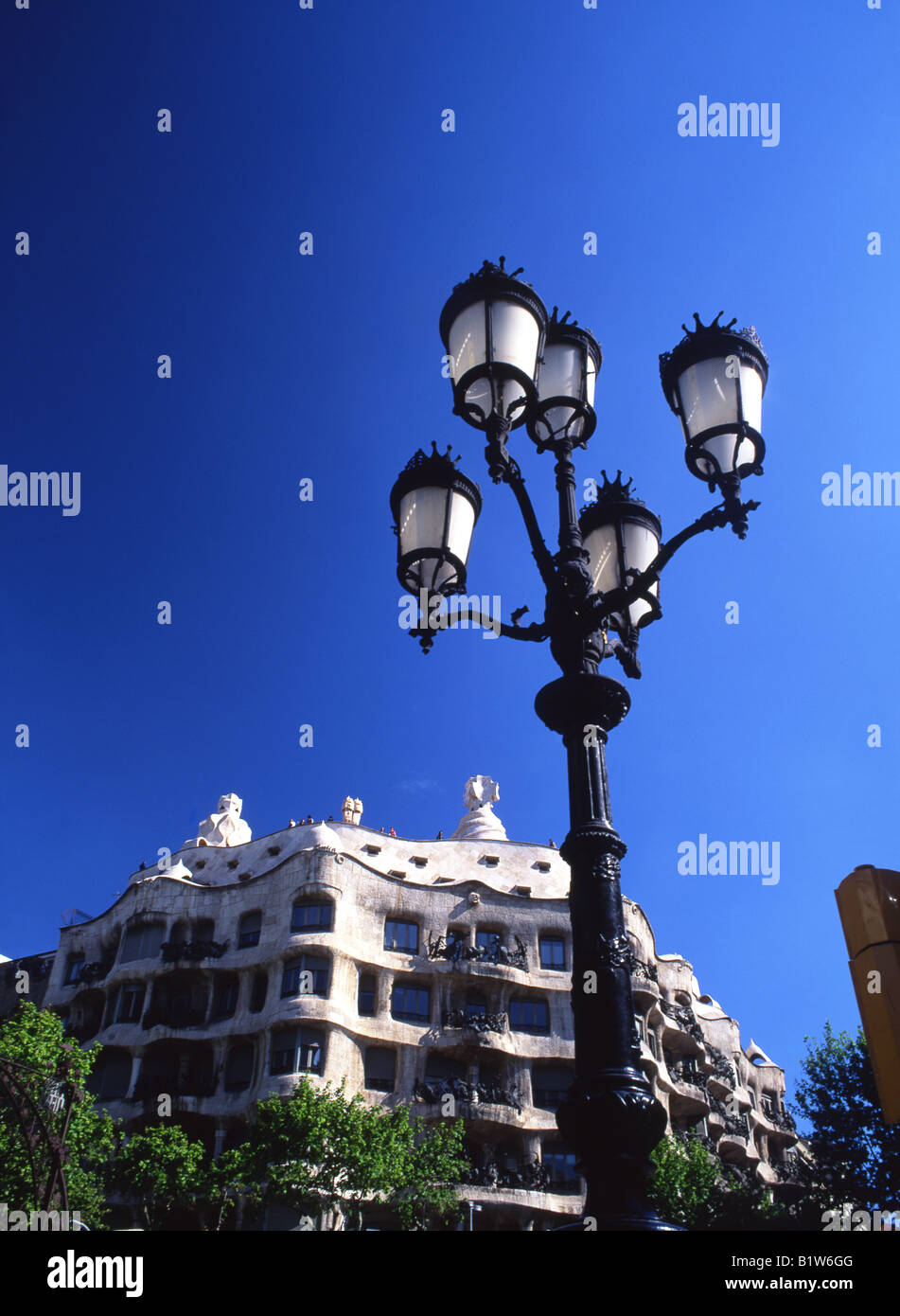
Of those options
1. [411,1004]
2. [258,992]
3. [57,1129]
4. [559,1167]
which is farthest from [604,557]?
[258,992]

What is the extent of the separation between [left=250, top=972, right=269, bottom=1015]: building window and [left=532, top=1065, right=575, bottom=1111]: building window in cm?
1055

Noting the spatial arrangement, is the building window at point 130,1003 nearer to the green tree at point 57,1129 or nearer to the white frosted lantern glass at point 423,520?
the green tree at point 57,1129

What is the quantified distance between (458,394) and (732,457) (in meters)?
1.87

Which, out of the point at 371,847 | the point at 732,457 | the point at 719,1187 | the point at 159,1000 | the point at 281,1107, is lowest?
the point at 719,1187

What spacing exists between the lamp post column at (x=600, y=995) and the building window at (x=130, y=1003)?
36.9 meters

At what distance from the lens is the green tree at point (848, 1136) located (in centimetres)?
3209

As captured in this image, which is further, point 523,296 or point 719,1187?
point 719,1187

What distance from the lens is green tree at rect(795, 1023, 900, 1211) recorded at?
32.1m

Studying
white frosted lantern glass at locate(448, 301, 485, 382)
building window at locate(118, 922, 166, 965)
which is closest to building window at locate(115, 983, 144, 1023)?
building window at locate(118, 922, 166, 965)

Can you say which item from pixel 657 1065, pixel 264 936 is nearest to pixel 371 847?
pixel 264 936

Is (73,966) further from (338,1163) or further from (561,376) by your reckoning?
(561,376)

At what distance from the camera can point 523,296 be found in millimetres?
6504
